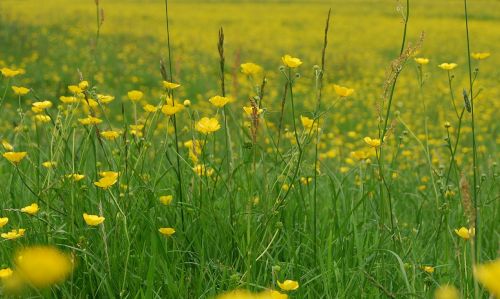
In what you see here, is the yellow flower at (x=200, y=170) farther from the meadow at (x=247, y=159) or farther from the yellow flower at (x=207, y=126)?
the yellow flower at (x=207, y=126)

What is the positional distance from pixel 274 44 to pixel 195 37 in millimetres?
1740

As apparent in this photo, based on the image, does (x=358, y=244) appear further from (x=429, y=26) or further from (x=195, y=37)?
(x=429, y=26)

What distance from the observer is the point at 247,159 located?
2.01m

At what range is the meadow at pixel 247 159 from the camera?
5.22ft

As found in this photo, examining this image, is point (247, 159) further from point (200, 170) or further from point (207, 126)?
point (207, 126)

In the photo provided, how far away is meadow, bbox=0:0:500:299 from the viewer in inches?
62.6

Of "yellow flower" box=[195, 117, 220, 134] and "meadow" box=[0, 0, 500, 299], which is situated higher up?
"yellow flower" box=[195, 117, 220, 134]

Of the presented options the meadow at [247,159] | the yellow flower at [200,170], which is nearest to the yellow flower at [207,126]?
the meadow at [247,159]

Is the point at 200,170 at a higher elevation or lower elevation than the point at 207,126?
lower

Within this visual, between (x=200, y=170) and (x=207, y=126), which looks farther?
(x=200, y=170)

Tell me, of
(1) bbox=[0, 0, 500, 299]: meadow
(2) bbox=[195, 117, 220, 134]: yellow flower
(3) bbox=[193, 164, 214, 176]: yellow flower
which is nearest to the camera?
(1) bbox=[0, 0, 500, 299]: meadow

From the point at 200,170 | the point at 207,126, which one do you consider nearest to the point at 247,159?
the point at 200,170

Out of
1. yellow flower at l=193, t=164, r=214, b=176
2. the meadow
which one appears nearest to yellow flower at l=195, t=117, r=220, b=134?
the meadow

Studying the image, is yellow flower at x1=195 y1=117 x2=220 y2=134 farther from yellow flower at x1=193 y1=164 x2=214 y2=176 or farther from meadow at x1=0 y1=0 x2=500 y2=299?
yellow flower at x1=193 y1=164 x2=214 y2=176
